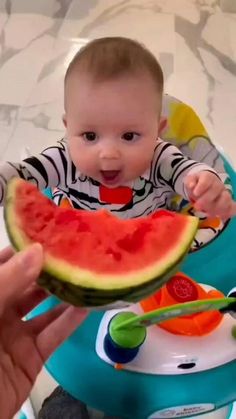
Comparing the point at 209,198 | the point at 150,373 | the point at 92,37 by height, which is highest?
the point at 209,198

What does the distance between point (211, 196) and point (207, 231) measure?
0.71 ft

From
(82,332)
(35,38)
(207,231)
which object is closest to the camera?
(82,332)

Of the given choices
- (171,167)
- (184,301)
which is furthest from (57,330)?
(171,167)

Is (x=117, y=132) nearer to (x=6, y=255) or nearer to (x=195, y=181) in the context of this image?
(x=195, y=181)

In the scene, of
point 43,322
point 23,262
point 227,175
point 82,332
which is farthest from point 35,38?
point 23,262

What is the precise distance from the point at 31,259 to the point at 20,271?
2 centimetres

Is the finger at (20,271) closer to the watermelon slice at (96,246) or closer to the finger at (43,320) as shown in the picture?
the watermelon slice at (96,246)

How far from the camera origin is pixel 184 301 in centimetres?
98

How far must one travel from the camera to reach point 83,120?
965 mm

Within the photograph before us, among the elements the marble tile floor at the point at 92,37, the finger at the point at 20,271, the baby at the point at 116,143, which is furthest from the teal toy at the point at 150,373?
the marble tile floor at the point at 92,37

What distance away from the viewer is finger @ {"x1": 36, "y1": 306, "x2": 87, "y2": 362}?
78cm

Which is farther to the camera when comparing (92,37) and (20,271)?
(92,37)

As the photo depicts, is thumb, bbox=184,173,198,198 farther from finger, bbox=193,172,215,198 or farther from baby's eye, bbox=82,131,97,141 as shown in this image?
baby's eye, bbox=82,131,97,141

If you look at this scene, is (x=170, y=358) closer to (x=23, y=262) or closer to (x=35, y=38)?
(x=23, y=262)
